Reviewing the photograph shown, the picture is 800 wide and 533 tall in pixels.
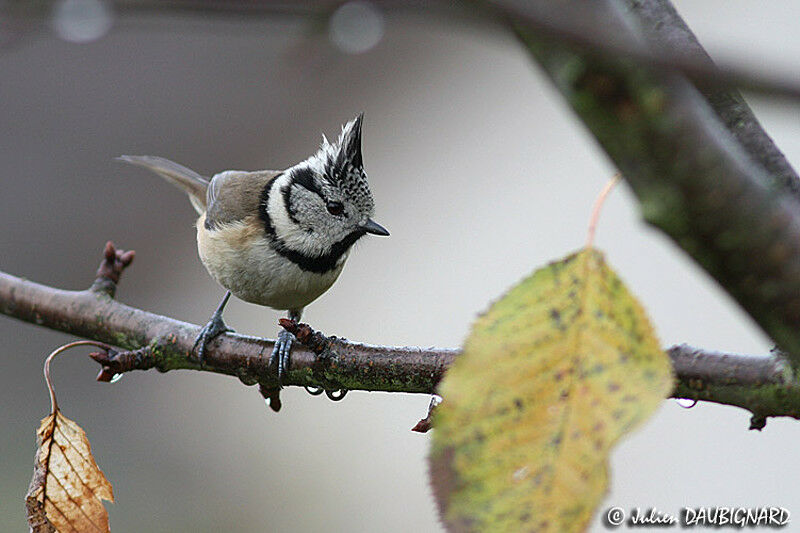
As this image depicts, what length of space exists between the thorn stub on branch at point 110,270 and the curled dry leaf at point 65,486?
32.5 inches

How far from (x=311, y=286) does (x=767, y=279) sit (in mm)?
2367

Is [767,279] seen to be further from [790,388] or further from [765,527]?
[765,527]

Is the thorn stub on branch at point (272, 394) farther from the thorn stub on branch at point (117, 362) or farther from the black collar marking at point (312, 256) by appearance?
the black collar marking at point (312, 256)

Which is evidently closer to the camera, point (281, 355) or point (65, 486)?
point (65, 486)

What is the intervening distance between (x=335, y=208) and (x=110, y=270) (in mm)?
857

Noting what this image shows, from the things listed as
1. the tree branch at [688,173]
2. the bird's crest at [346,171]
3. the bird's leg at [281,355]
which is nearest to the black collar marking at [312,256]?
the bird's crest at [346,171]

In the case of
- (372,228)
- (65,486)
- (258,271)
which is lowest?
(65,486)

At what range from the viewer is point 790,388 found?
1.21 m

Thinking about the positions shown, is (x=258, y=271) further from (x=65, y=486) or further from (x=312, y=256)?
(x=65, y=486)

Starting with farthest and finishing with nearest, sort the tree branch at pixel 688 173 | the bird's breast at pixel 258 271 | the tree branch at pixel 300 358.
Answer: the bird's breast at pixel 258 271 < the tree branch at pixel 300 358 < the tree branch at pixel 688 173

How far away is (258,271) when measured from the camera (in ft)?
9.21

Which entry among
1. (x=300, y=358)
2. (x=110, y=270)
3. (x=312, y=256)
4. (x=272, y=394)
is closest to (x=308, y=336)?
(x=300, y=358)

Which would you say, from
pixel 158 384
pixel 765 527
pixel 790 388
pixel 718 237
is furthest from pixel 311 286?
pixel 158 384

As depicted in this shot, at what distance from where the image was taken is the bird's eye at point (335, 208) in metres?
2.94
